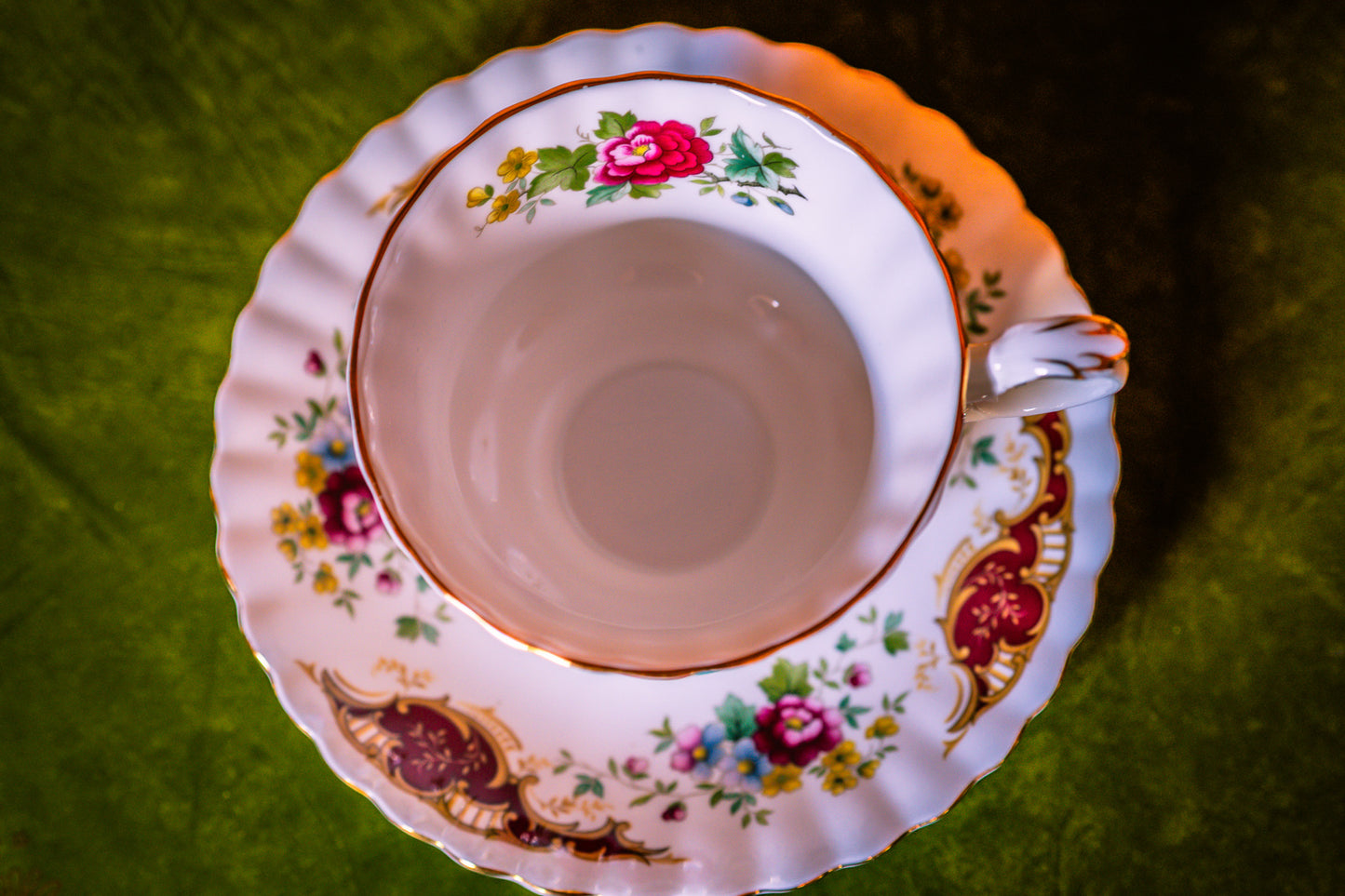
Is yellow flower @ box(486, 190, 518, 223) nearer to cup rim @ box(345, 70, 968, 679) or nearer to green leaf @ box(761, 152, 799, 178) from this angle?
cup rim @ box(345, 70, 968, 679)

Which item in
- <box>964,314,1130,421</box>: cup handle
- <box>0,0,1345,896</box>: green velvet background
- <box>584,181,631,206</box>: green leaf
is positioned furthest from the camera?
<box>0,0,1345,896</box>: green velvet background

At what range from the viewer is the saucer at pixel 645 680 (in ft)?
1.84

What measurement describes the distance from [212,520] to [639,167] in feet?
1.52

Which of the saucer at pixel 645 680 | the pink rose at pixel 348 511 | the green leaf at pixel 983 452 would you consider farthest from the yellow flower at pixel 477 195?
the green leaf at pixel 983 452

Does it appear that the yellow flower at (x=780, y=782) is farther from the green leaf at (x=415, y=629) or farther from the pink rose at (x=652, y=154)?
the pink rose at (x=652, y=154)

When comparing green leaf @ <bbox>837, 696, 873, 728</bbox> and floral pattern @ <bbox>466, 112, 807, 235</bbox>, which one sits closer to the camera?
floral pattern @ <bbox>466, 112, 807, 235</bbox>

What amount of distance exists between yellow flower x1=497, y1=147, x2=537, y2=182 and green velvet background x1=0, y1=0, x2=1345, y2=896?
10.1 inches

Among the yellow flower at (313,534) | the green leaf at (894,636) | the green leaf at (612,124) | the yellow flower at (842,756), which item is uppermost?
the green leaf at (612,124)

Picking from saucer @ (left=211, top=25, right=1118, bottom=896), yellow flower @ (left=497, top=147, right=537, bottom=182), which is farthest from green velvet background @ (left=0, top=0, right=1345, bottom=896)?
yellow flower @ (left=497, top=147, right=537, bottom=182)

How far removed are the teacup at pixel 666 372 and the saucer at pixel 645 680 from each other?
8cm

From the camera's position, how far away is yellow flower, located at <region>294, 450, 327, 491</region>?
1.90ft

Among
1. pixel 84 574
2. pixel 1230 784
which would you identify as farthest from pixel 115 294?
pixel 1230 784

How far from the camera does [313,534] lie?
58cm

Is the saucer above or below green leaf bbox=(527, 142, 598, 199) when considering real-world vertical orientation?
below
